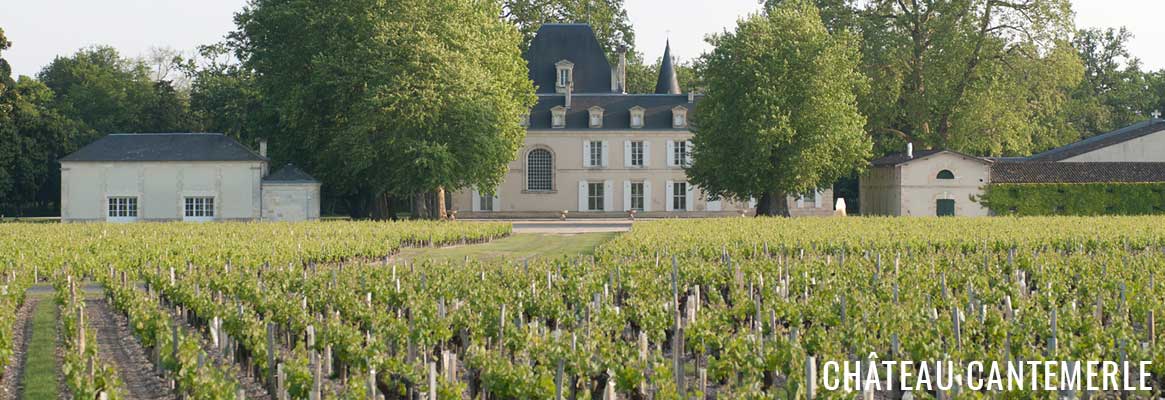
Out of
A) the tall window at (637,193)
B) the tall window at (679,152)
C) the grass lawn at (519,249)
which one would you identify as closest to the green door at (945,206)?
the tall window at (679,152)

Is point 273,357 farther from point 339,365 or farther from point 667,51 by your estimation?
point 667,51

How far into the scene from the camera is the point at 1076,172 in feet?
186

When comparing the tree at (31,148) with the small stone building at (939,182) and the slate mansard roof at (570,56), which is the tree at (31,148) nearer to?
the slate mansard roof at (570,56)

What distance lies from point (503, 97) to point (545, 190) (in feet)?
52.8

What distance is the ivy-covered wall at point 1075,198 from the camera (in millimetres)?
55375

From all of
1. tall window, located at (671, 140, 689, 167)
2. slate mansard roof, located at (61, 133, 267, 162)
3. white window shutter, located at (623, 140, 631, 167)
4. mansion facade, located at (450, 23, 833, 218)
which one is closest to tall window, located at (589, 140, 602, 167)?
mansion facade, located at (450, 23, 833, 218)

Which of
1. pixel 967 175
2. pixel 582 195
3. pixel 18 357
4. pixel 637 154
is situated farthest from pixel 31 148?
pixel 18 357

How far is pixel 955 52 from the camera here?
2304 inches

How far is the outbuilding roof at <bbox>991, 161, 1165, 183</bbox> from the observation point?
5631 cm

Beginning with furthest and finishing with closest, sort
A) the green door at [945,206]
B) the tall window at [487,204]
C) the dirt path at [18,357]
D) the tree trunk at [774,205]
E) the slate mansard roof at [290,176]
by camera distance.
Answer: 1. the tall window at [487,204]
2. the green door at [945,206]
3. the tree trunk at [774,205]
4. the slate mansard roof at [290,176]
5. the dirt path at [18,357]

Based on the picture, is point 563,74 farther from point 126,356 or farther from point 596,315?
point 126,356

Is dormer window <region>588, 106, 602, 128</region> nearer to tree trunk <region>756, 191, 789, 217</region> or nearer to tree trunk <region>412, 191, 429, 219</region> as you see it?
tree trunk <region>756, 191, 789, 217</region>

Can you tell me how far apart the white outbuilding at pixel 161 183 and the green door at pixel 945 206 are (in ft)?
95.6

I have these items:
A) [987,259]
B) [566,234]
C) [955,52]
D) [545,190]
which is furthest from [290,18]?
[987,259]
